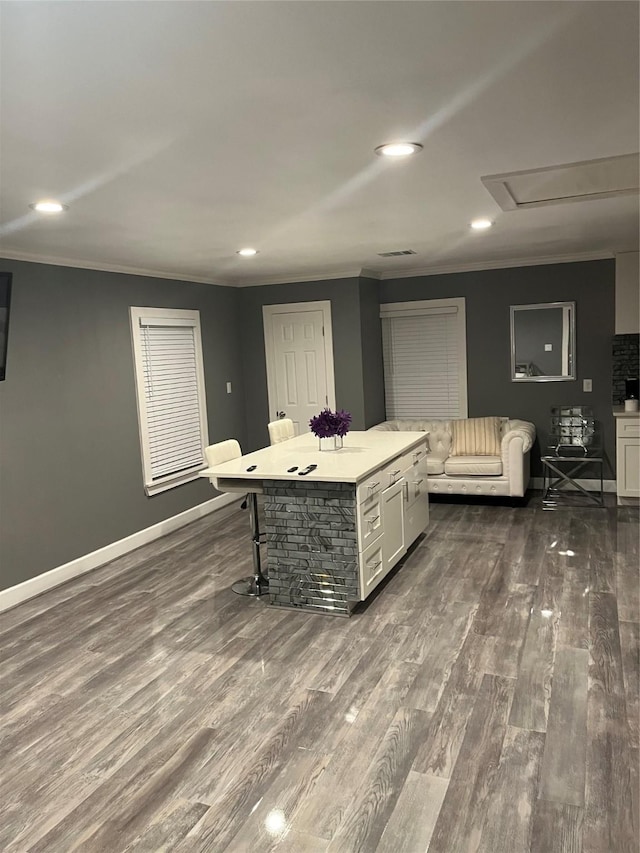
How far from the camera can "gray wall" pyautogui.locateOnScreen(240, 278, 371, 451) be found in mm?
6801

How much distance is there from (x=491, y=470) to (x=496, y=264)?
2.09 metres

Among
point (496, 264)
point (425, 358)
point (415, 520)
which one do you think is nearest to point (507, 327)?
point (496, 264)

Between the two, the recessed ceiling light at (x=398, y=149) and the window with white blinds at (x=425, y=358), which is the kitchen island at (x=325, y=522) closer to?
the recessed ceiling light at (x=398, y=149)

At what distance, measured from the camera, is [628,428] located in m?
5.80

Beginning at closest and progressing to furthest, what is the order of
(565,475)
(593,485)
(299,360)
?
(565,475) → (593,485) → (299,360)

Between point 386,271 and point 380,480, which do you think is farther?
point 386,271

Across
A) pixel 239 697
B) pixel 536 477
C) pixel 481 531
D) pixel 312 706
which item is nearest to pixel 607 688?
pixel 312 706

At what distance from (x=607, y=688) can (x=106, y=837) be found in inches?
85.3

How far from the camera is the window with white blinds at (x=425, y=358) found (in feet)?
23.0

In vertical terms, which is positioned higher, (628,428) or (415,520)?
(628,428)

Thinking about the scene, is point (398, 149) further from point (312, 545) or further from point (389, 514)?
point (389, 514)

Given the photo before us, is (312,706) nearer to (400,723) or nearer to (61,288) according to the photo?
(400,723)

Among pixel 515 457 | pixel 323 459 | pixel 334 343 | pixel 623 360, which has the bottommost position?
pixel 515 457

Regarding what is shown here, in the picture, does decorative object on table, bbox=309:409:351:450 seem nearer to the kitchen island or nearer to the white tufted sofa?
the kitchen island
